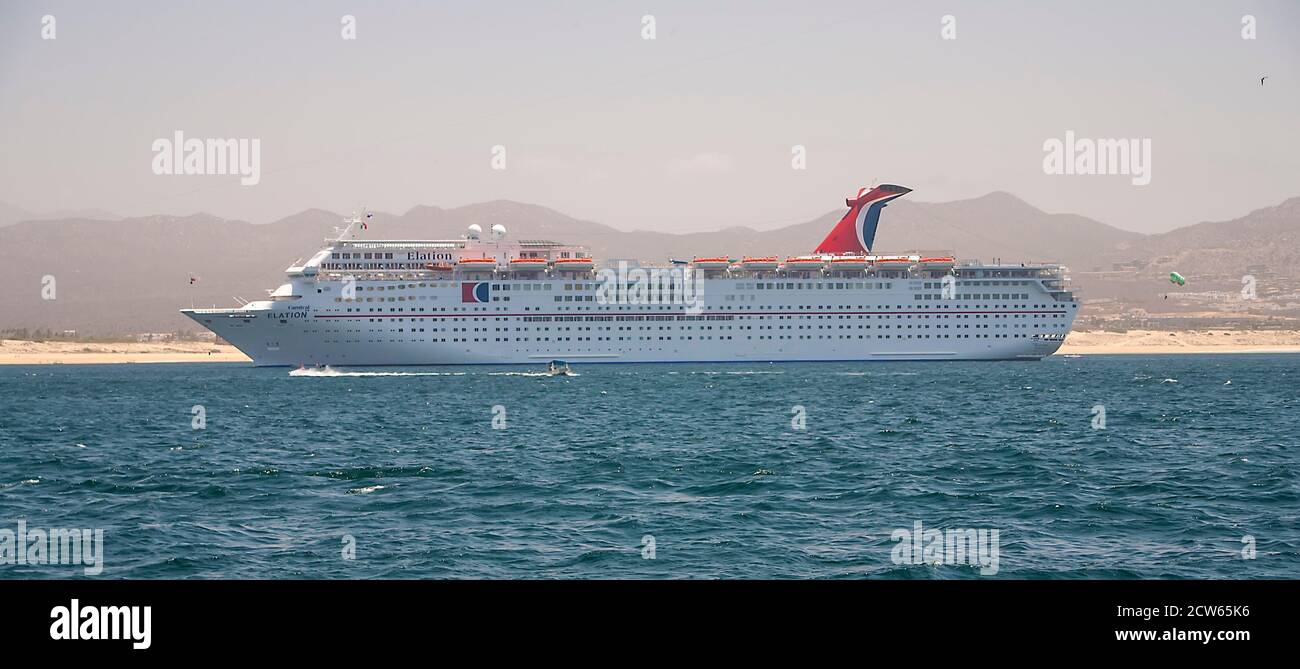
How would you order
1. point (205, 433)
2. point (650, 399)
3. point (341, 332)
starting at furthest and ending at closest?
point (341, 332)
point (650, 399)
point (205, 433)

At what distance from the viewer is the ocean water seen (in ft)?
56.6

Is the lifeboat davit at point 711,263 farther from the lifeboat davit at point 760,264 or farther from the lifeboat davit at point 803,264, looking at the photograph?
Result: the lifeboat davit at point 803,264

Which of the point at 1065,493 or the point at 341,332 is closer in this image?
the point at 1065,493

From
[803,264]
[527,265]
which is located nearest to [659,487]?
[527,265]

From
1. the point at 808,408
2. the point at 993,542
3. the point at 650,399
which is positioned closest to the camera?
the point at 993,542

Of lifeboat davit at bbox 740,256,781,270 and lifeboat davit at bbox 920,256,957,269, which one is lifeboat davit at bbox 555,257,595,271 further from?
lifeboat davit at bbox 920,256,957,269

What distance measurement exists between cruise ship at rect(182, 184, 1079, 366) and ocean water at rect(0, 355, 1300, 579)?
44.3 metres

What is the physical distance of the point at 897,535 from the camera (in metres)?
18.9

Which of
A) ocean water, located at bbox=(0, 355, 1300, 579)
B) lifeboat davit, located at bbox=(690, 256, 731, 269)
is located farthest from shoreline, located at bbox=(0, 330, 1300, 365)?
ocean water, located at bbox=(0, 355, 1300, 579)

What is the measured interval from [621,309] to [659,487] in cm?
7713

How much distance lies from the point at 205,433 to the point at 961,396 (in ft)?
118

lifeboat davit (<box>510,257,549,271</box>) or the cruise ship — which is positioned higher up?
lifeboat davit (<box>510,257,549,271</box>)
